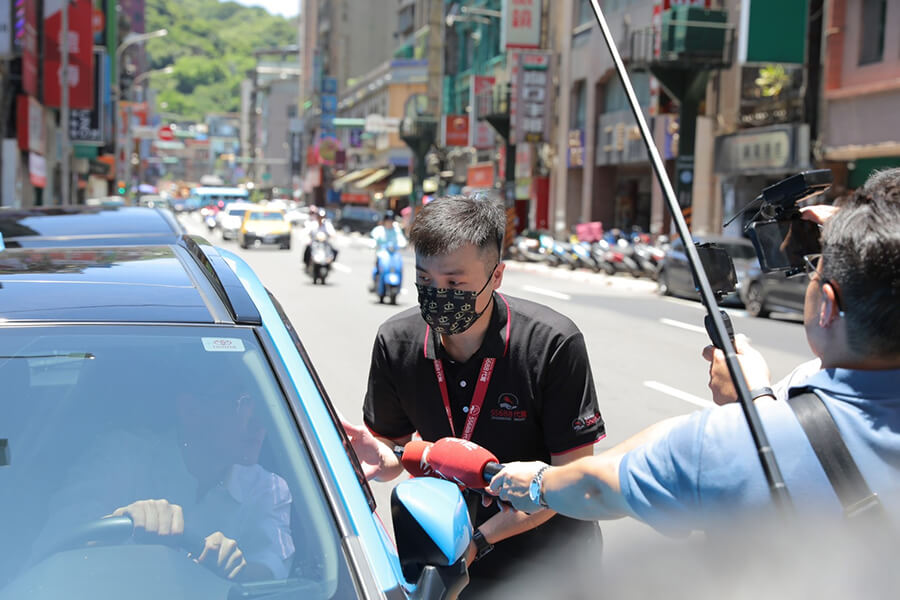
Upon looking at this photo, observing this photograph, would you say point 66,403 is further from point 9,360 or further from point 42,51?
point 42,51

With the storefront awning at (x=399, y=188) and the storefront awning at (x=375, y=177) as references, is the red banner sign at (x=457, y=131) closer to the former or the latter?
the storefront awning at (x=399, y=188)

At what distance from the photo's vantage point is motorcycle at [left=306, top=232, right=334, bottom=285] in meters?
24.5

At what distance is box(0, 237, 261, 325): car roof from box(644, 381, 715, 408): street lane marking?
761cm

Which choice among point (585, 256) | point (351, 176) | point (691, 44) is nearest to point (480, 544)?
point (691, 44)

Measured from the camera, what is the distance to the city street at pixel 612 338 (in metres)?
10.0

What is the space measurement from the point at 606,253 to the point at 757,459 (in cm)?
2976

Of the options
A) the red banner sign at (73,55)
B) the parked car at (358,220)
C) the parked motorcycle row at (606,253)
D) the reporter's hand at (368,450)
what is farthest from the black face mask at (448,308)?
the parked car at (358,220)

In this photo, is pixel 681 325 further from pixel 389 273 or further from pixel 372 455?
pixel 372 455

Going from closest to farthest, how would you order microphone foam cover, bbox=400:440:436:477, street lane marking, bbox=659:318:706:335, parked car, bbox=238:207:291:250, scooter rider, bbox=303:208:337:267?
1. microphone foam cover, bbox=400:440:436:477
2. street lane marking, bbox=659:318:706:335
3. scooter rider, bbox=303:208:337:267
4. parked car, bbox=238:207:291:250

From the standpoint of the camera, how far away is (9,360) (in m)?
2.62

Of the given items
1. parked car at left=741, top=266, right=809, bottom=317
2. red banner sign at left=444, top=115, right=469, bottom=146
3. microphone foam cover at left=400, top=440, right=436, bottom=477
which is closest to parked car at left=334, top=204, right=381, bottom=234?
red banner sign at left=444, top=115, right=469, bottom=146

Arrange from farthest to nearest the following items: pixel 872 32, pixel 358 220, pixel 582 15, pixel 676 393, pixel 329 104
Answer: pixel 329 104 → pixel 358 220 → pixel 582 15 → pixel 872 32 → pixel 676 393

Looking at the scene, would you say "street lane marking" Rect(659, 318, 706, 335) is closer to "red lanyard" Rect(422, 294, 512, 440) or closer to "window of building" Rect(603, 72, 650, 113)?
"red lanyard" Rect(422, 294, 512, 440)

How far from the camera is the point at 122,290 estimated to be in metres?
2.92
